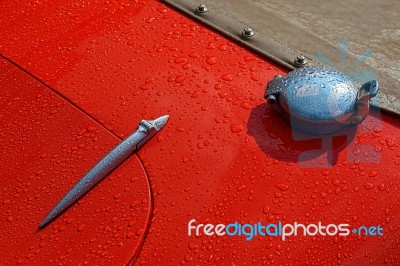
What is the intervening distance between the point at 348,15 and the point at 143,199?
1.25m

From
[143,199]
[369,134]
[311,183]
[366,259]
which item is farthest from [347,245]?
[143,199]

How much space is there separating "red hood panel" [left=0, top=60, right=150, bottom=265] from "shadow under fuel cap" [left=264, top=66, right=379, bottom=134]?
0.47 meters

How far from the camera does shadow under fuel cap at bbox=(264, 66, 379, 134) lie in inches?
55.8

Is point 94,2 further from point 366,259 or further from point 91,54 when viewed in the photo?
point 366,259

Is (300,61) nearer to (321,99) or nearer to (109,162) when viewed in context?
(321,99)

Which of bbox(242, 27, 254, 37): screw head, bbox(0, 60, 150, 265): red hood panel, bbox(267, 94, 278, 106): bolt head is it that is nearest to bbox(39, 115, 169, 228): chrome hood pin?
bbox(0, 60, 150, 265): red hood panel

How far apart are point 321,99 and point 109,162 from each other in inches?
25.0

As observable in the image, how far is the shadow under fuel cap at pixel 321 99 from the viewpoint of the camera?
1418 mm

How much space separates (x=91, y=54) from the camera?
1.81m

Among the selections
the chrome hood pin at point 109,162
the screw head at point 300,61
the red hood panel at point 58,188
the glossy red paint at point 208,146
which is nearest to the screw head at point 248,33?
the glossy red paint at point 208,146

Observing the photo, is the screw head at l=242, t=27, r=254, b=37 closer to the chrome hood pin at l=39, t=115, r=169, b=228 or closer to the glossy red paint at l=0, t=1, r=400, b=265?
the glossy red paint at l=0, t=1, r=400, b=265

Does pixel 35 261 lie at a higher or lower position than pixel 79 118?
lower

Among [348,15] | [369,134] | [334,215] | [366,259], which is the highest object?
[348,15]

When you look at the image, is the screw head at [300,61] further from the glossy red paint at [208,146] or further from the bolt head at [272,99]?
the bolt head at [272,99]
